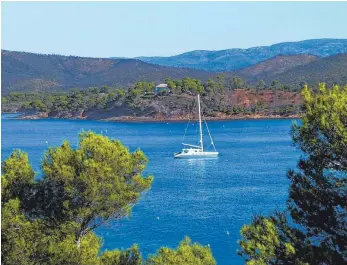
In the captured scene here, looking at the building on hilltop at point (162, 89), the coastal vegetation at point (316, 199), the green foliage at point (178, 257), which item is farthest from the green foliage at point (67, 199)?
the building on hilltop at point (162, 89)

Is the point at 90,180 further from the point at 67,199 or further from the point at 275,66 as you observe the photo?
the point at 275,66

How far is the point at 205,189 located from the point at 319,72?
94.4 meters

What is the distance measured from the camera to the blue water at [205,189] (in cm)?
2047

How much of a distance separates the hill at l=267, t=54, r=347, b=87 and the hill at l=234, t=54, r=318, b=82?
113 feet

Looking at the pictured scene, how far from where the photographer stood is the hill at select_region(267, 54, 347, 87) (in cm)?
10762

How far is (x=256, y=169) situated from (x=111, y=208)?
25.2 meters

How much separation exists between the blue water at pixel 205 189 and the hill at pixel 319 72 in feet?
175

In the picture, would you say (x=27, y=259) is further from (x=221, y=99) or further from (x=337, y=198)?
(x=221, y=99)

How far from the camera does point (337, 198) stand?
7328 millimetres

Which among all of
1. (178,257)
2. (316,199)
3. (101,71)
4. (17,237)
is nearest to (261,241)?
(316,199)

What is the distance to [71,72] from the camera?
180 m

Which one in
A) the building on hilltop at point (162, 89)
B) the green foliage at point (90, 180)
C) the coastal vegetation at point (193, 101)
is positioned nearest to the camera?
the green foliage at point (90, 180)

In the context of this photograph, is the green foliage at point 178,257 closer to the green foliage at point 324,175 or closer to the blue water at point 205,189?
the green foliage at point 324,175

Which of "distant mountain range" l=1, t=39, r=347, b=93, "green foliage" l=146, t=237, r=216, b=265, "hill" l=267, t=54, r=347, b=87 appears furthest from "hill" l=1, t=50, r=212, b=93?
"green foliage" l=146, t=237, r=216, b=265
